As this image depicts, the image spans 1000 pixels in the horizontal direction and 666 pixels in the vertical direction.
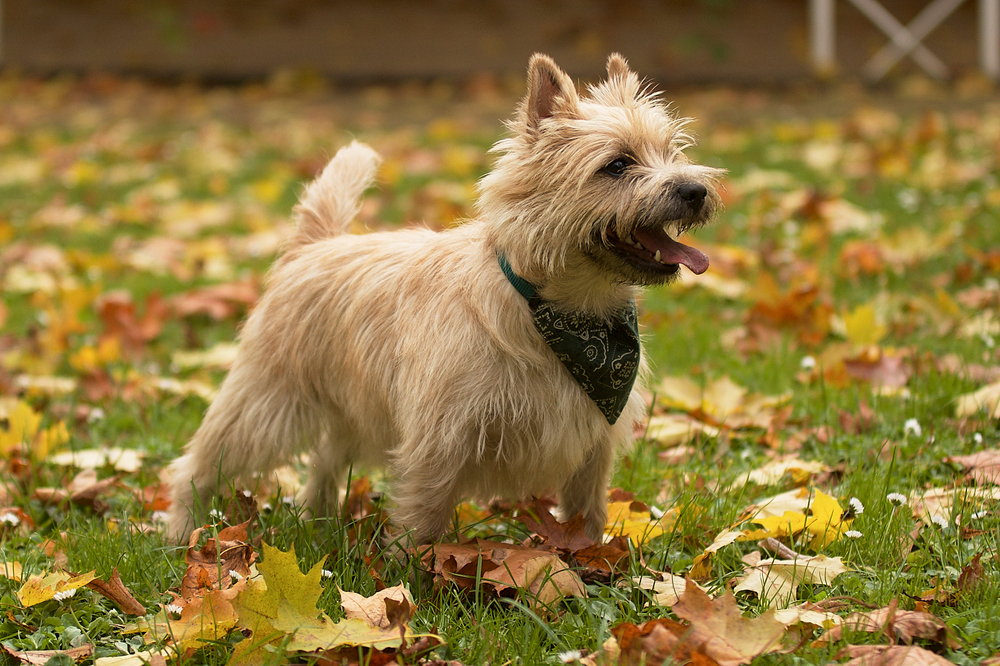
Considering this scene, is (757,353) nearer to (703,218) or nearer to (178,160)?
(703,218)

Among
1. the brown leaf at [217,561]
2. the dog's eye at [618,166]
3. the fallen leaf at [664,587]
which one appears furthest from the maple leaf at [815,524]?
the brown leaf at [217,561]

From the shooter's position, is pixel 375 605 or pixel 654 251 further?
pixel 654 251

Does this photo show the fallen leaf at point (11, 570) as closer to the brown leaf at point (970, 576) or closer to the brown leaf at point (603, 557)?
the brown leaf at point (603, 557)

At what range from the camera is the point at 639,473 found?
3324 millimetres

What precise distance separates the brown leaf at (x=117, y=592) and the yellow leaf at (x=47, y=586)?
3 cm

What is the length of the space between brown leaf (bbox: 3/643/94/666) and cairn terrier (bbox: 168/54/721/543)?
2.12 ft

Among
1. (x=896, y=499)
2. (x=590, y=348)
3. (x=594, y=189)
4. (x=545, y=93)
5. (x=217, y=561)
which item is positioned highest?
(x=545, y=93)

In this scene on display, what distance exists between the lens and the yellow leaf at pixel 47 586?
2.50 m

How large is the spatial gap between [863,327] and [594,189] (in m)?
2.28

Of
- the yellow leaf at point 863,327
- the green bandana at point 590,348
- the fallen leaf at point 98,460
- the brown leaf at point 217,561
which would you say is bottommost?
the fallen leaf at point 98,460

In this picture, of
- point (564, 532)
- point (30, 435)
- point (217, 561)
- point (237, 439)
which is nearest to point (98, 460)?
point (30, 435)

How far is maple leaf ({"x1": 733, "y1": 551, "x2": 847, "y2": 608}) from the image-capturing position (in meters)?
2.48

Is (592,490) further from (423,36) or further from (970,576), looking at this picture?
(423,36)

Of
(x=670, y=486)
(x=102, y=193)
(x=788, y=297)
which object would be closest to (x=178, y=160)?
(x=102, y=193)
